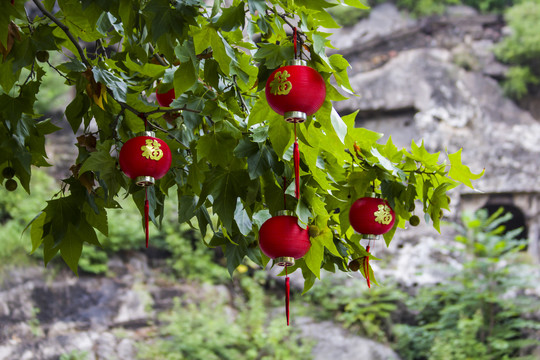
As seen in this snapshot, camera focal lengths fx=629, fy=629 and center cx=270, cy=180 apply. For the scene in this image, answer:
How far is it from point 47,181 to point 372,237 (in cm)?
352

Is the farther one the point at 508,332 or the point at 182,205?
the point at 508,332

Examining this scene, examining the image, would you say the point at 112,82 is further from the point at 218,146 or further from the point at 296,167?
the point at 296,167

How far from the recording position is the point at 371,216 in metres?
1.24

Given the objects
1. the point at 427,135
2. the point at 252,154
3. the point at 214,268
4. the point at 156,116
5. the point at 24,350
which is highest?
the point at 427,135

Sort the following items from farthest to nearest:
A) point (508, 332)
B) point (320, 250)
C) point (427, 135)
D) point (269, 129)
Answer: point (427, 135) → point (508, 332) → point (320, 250) → point (269, 129)

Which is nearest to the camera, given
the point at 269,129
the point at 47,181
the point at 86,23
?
the point at 269,129

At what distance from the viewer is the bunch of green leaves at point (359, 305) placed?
171 inches

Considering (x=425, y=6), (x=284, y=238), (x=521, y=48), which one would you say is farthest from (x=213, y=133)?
(x=425, y=6)

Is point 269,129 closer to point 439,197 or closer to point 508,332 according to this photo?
point 439,197

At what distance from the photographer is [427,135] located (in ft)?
16.8

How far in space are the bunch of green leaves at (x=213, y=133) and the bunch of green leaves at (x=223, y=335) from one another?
2.58m

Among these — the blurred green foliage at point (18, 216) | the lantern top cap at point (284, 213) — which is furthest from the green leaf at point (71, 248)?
the blurred green foliage at point (18, 216)

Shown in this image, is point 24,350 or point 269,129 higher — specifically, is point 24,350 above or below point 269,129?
below

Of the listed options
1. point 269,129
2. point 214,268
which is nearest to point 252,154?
point 269,129
